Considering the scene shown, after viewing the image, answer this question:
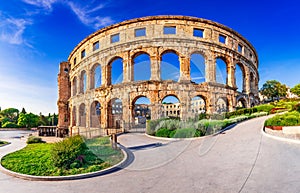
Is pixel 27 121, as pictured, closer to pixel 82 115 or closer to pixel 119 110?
pixel 82 115

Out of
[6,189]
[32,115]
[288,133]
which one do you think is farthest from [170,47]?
[32,115]

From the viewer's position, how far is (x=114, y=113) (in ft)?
79.3

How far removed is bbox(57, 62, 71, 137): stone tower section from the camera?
34.3 metres

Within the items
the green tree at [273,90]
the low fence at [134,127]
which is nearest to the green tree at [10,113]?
the low fence at [134,127]

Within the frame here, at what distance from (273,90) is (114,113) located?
42.6m

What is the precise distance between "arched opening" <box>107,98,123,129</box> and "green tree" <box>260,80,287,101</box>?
136 ft

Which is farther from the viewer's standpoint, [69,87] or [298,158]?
[69,87]

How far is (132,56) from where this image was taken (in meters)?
22.6

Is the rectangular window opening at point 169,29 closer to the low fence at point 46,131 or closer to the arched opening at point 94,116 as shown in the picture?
the arched opening at point 94,116

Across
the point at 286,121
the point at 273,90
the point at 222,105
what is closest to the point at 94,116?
the point at 222,105

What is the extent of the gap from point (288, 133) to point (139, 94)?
14781 millimetres

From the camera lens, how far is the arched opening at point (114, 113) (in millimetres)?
23016

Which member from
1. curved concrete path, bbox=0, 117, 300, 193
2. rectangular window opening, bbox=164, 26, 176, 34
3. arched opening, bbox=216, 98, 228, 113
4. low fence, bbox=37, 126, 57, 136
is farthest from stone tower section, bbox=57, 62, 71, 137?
curved concrete path, bbox=0, 117, 300, 193

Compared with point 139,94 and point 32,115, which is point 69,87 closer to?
point 139,94
